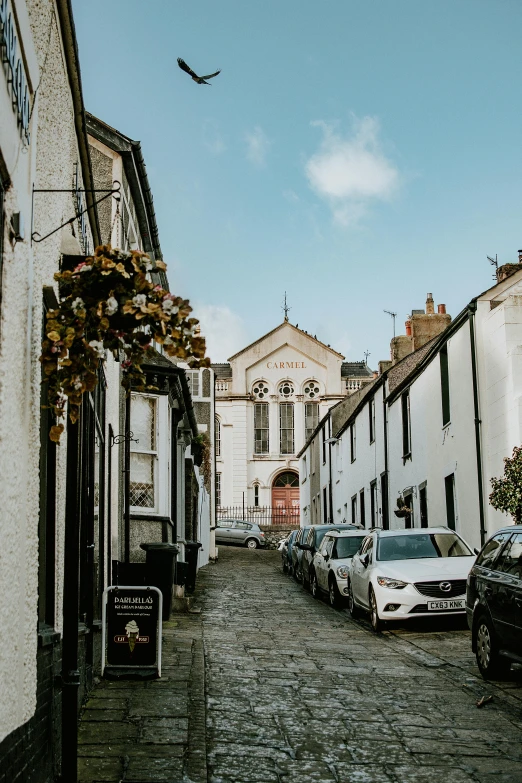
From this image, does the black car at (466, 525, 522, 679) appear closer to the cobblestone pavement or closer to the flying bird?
the cobblestone pavement

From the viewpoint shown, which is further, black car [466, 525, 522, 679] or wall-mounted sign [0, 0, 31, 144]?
black car [466, 525, 522, 679]

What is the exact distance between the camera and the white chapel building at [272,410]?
58.9 metres

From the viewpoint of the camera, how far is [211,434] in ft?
137

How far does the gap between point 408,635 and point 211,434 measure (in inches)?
1103

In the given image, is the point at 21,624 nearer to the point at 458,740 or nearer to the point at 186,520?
the point at 458,740

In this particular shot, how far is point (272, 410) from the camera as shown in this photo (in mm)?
59531

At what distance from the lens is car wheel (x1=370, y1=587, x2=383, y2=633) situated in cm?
1430

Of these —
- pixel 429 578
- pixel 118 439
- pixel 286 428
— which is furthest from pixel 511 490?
pixel 286 428

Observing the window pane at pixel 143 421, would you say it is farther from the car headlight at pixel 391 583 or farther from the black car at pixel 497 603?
the black car at pixel 497 603

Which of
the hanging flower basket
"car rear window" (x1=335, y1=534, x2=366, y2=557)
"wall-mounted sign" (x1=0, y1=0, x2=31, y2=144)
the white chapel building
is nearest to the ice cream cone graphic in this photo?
the hanging flower basket

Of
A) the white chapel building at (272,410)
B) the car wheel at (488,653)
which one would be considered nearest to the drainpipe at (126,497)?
the car wheel at (488,653)

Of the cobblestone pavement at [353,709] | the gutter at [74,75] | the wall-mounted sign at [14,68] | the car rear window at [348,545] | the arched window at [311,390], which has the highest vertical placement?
the arched window at [311,390]

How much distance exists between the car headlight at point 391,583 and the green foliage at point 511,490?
6.56 ft

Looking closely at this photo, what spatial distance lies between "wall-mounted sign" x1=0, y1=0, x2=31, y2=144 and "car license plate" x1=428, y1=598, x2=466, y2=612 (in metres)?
10.7
